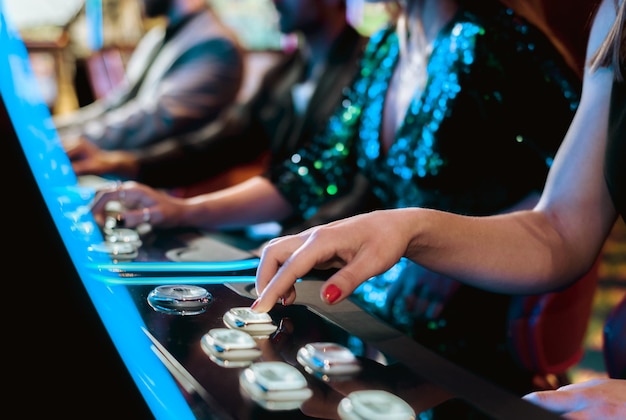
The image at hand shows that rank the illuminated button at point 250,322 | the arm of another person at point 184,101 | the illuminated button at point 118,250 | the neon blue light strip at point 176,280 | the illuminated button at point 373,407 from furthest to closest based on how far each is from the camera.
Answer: the arm of another person at point 184,101, the illuminated button at point 118,250, the neon blue light strip at point 176,280, the illuminated button at point 250,322, the illuminated button at point 373,407

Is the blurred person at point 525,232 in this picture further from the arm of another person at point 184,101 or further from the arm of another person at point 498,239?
the arm of another person at point 184,101

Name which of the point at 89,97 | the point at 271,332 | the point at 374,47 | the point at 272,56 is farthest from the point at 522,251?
the point at 89,97

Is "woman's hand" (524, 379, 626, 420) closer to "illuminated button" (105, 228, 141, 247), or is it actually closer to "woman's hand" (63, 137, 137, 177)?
"illuminated button" (105, 228, 141, 247)

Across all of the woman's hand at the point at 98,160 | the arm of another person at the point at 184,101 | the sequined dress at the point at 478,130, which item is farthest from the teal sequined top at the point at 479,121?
the arm of another person at the point at 184,101

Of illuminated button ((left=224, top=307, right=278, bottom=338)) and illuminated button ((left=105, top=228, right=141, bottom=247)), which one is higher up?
illuminated button ((left=105, top=228, right=141, bottom=247))

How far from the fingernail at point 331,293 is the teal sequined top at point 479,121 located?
0.48m

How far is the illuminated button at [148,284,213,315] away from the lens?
60cm

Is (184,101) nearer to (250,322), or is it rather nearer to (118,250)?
(118,250)

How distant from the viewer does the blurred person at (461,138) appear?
977mm

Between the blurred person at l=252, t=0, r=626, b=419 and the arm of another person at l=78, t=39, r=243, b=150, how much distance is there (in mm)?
1994

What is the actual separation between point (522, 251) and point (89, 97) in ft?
10.5

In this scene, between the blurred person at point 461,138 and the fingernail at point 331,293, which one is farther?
the blurred person at point 461,138

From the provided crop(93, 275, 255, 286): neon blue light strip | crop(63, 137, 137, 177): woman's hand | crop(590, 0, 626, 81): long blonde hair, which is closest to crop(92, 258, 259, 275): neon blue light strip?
crop(93, 275, 255, 286): neon blue light strip

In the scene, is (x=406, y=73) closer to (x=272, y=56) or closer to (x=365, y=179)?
(x=365, y=179)
